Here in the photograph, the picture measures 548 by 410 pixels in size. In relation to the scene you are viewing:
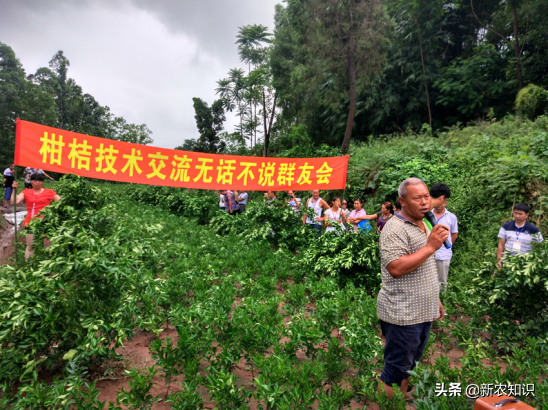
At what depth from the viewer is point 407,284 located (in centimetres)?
209

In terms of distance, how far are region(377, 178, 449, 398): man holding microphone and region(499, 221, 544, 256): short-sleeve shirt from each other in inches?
103

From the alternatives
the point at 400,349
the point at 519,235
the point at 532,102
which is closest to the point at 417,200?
the point at 400,349

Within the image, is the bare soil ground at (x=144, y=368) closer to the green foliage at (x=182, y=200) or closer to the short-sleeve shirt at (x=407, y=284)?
the short-sleeve shirt at (x=407, y=284)

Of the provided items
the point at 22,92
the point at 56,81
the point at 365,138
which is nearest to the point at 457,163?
the point at 365,138

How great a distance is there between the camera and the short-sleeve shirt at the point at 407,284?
206 centimetres

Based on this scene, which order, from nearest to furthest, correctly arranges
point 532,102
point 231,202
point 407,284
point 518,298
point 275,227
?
point 407,284
point 518,298
point 275,227
point 231,202
point 532,102

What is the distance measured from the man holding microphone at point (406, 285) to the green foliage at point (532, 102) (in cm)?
1216

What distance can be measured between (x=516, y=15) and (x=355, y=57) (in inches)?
300

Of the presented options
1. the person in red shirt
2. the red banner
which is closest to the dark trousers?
the person in red shirt

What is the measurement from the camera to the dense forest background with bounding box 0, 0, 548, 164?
1310 cm

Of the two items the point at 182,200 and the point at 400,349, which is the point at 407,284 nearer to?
the point at 400,349

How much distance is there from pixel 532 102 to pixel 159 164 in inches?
492

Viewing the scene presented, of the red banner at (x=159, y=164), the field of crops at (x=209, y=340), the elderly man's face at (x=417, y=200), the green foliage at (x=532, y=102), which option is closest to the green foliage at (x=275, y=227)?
the red banner at (x=159, y=164)

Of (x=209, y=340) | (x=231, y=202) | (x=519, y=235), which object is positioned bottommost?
(x=209, y=340)
